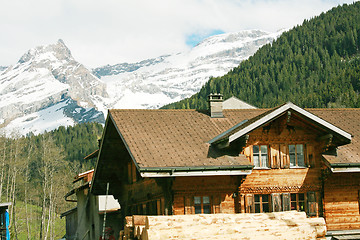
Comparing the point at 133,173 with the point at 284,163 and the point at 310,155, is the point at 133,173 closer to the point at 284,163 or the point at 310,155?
the point at 284,163

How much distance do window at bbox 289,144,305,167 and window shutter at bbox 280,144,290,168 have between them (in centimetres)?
25

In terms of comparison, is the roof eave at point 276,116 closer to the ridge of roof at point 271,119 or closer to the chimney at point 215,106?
the ridge of roof at point 271,119

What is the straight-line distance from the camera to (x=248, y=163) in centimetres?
2333

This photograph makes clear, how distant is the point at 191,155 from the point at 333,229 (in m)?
7.30

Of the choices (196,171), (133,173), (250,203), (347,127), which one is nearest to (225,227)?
(196,171)

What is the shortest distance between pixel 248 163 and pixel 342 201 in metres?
5.20

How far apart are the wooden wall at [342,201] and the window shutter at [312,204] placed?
52 cm

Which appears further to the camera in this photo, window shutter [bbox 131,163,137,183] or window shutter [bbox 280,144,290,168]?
window shutter [bbox 131,163,137,183]

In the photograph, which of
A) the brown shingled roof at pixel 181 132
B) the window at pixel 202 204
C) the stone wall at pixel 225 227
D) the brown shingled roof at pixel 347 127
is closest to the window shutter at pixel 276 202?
the brown shingled roof at pixel 181 132

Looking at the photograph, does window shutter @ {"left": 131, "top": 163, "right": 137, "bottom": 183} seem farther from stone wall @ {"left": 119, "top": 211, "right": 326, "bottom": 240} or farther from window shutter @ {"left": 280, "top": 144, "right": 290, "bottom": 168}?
stone wall @ {"left": 119, "top": 211, "right": 326, "bottom": 240}

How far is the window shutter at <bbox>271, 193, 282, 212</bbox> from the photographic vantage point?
24508 millimetres

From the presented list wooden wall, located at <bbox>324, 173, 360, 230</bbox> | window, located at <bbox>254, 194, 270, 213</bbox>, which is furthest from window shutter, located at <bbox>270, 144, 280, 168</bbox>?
wooden wall, located at <bbox>324, 173, 360, 230</bbox>

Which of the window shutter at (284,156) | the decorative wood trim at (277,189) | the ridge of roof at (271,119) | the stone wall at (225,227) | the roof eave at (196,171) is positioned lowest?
the stone wall at (225,227)

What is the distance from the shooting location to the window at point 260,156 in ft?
80.9
